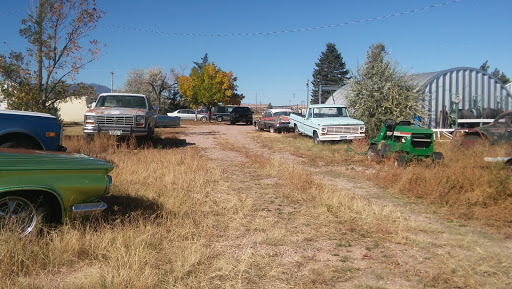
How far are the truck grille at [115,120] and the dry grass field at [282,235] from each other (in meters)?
4.20

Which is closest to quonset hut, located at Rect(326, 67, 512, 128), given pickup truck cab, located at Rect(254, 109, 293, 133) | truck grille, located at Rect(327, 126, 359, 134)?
pickup truck cab, located at Rect(254, 109, 293, 133)

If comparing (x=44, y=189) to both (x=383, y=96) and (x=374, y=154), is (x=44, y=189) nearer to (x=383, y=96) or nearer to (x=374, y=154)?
(x=374, y=154)

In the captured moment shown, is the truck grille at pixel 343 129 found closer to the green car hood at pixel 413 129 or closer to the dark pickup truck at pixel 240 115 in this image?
the green car hood at pixel 413 129

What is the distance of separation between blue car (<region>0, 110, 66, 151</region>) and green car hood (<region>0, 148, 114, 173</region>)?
9.74 feet

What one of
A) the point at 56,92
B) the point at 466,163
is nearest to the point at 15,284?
the point at 466,163

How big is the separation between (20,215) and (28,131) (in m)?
3.94

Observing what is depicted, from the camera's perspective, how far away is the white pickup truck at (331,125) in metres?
15.0

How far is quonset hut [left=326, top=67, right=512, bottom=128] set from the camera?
19609 millimetres

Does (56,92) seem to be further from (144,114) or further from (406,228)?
(406,228)

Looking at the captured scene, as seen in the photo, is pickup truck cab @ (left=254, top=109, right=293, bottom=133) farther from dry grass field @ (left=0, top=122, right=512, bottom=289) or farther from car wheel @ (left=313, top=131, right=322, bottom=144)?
dry grass field @ (left=0, top=122, right=512, bottom=289)

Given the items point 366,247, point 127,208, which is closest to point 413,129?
point 366,247

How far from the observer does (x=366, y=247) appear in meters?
4.45

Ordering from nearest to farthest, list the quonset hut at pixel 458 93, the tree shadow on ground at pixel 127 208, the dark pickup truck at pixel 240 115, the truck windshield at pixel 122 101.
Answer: the tree shadow on ground at pixel 127 208 → the truck windshield at pixel 122 101 → the quonset hut at pixel 458 93 → the dark pickup truck at pixel 240 115

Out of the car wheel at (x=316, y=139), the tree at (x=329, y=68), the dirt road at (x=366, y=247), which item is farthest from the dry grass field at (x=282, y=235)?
the tree at (x=329, y=68)
